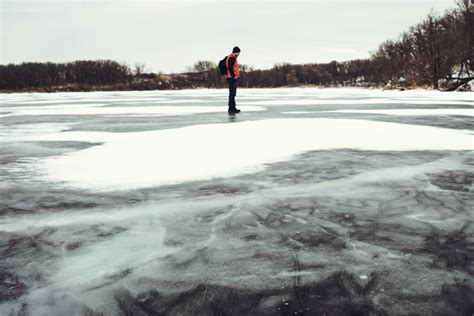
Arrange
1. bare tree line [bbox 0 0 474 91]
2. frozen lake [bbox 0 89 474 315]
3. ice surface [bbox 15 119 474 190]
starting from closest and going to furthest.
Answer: frozen lake [bbox 0 89 474 315] < ice surface [bbox 15 119 474 190] < bare tree line [bbox 0 0 474 91]

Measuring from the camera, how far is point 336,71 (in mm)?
73000

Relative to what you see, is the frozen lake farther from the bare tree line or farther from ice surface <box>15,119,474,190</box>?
the bare tree line

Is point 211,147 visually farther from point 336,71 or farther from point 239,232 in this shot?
point 336,71

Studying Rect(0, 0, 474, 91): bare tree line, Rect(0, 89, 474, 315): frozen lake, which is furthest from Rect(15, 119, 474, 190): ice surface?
Rect(0, 0, 474, 91): bare tree line

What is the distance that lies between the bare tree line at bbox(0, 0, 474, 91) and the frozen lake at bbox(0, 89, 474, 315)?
81.6 feet

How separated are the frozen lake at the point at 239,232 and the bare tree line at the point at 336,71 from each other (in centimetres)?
2487

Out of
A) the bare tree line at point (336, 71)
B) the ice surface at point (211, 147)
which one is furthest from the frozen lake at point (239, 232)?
the bare tree line at point (336, 71)

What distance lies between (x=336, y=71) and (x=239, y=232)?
244 feet

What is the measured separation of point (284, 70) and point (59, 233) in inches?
2695

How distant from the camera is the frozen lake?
1.56 metres

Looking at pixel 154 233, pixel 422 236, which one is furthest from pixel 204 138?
pixel 422 236

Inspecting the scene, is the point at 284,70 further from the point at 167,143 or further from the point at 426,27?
the point at 167,143

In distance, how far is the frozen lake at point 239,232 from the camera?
1.56 metres

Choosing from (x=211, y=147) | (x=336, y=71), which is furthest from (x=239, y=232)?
(x=336, y=71)
